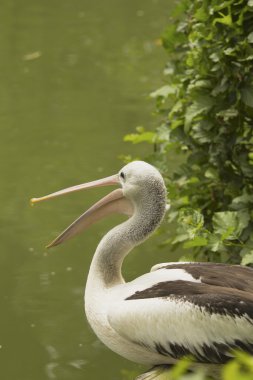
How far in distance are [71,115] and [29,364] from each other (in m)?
4.10

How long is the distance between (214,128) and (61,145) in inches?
131

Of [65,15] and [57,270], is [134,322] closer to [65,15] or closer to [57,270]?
[57,270]

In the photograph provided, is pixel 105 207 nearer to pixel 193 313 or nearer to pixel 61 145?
pixel 193 313

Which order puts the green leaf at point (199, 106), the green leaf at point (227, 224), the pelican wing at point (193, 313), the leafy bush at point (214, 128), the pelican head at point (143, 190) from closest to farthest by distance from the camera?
the pelican wing at point (193, 313) → the pelican head at point (143, 190) → the green leaf at point (227, 224) → the leafy bush at point (214, 128) → the green leaf at point (199, 106)

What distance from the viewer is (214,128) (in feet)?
16.1

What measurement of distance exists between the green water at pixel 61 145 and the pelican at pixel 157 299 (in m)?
0.63

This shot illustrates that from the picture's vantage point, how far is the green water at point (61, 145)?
521 cm

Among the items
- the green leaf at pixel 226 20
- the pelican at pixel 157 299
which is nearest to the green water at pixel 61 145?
the pelican at pixel 157 299

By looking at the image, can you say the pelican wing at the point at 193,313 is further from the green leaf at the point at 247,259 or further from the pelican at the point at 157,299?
the green leaf at the point at 247,259

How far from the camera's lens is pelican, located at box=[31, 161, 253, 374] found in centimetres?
350

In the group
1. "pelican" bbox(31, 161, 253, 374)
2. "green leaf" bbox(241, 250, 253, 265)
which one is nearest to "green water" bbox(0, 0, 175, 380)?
"pelican" bbox(31, 161, 253, 374)

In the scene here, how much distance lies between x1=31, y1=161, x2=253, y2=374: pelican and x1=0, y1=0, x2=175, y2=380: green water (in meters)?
0.63

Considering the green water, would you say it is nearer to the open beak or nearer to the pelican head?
the open beak

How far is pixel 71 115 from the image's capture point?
28.9 ft
